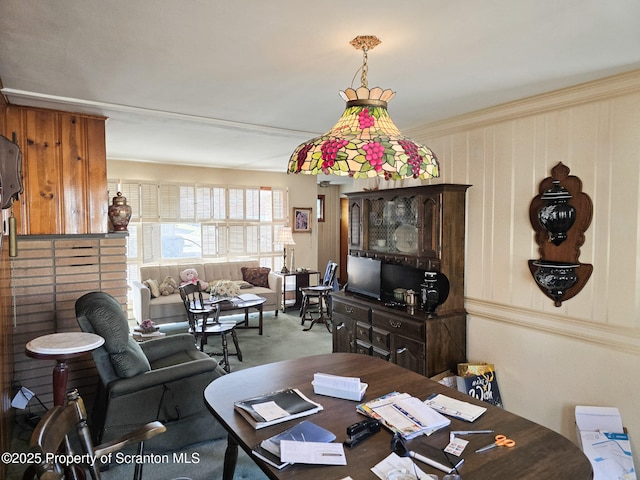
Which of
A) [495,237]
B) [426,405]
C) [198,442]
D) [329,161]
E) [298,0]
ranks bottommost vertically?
[198,442]

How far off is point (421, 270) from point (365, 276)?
2.11ft

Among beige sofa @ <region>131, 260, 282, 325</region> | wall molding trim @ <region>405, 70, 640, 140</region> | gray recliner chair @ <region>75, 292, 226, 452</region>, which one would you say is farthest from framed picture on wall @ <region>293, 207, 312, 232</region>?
gray recliner chair @ <region>75, 292, 226, 452</region>

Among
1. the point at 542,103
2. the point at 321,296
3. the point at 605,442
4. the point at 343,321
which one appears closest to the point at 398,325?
the point at 343,321

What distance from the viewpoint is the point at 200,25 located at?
1.84m

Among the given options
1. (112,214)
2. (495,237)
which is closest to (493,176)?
(495,237)

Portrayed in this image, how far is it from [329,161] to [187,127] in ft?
9.41

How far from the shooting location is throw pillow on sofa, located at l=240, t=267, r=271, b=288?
6.71 meters

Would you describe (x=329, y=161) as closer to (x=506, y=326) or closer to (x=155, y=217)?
(x=506, y=326)

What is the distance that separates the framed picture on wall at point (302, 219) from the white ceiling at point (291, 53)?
168 inches

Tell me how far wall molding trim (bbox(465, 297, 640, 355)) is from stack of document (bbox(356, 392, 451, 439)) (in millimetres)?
1514

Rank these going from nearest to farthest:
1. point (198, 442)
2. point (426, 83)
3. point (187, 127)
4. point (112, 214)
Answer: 1. point (426, 83)
2. point (198, 442)
3. point (112, 214)
4. point (187, 127)

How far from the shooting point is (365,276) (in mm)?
4059

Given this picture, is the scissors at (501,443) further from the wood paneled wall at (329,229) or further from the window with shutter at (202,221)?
the wood paneled wall at (329,229)

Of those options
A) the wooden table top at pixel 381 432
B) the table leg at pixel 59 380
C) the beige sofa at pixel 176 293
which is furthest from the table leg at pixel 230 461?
the beige sofa at pixel 176 293
